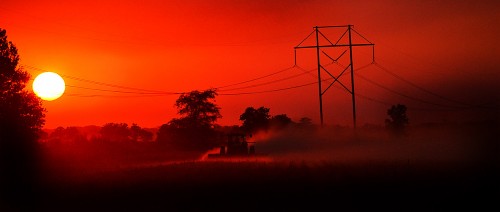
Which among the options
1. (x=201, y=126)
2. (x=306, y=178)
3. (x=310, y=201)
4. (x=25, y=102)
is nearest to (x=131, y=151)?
(x=201, y=126)

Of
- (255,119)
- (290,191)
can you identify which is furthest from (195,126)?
(290,191)

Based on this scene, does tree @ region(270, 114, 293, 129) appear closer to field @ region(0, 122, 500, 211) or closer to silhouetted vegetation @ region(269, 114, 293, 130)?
silhouetted vegetation @ region(269, 114, 293, 130)

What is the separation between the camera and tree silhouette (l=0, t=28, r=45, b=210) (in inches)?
1681

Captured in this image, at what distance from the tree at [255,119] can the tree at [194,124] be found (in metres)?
41.2

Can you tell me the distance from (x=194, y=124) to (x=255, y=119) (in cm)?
5111

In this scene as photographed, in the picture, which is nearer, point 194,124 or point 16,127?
point 16,127

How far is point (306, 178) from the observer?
3319cm

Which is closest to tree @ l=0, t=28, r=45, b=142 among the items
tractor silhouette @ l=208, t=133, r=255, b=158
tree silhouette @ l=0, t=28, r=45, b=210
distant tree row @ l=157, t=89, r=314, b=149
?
tree silhouette @ l=0, t=28, r=45, b=210

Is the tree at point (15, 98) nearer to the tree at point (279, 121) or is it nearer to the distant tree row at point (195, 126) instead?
the distant tree row at point (195, 126)

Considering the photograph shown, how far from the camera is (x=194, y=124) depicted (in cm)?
13275

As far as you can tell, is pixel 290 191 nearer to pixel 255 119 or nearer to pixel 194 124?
pixel 194 124

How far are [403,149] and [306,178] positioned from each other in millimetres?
40922

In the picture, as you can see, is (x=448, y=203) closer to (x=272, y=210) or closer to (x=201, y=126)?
(x=272, y=210)

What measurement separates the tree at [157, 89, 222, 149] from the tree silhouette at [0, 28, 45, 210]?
2450 inches
